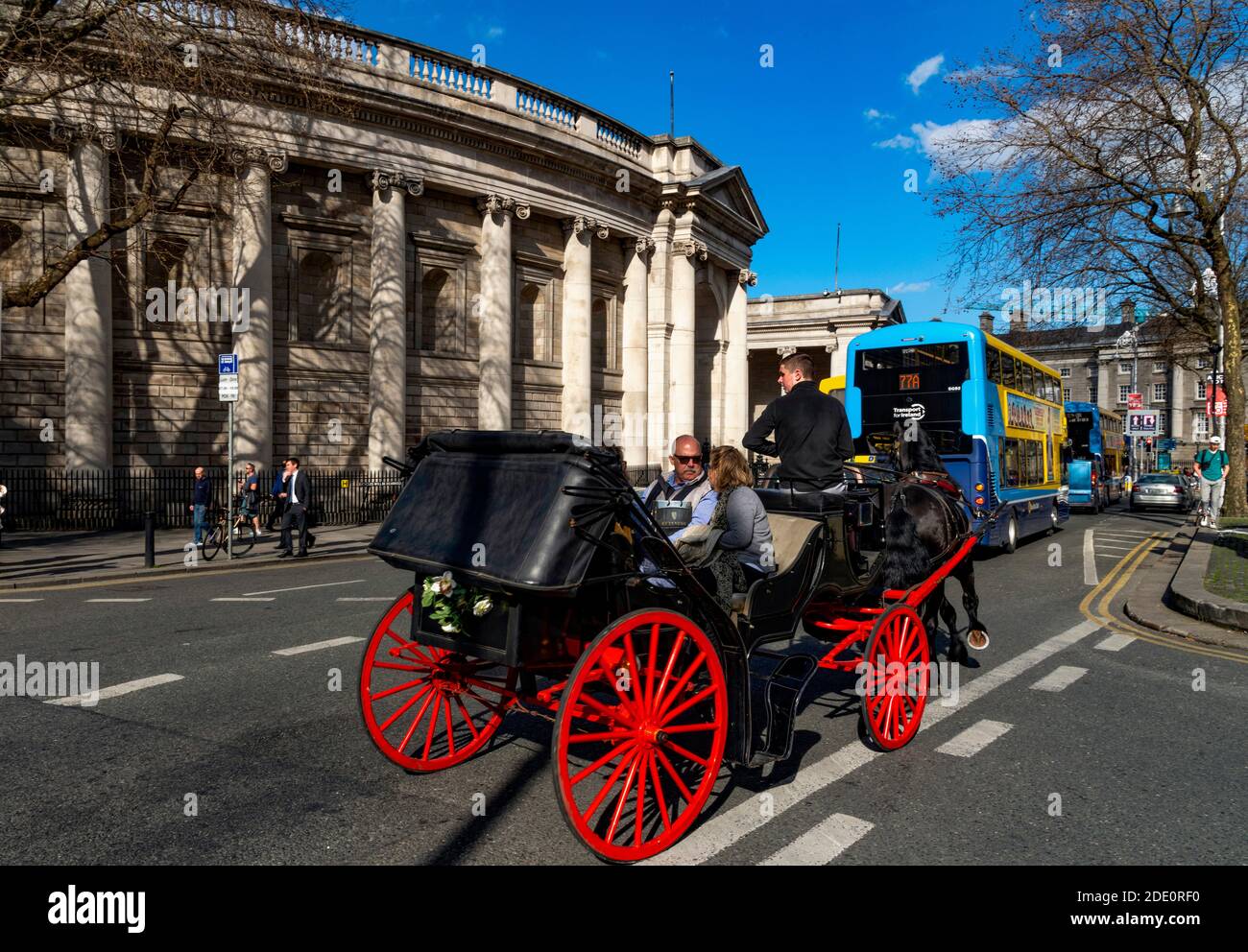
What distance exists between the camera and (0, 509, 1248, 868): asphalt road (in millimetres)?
3713

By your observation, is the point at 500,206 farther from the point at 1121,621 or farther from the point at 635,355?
the point at 1121,621

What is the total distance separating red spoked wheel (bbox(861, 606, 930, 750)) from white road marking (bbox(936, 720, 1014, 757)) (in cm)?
23

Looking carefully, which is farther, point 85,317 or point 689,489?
point 85,317

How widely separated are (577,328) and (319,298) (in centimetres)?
887

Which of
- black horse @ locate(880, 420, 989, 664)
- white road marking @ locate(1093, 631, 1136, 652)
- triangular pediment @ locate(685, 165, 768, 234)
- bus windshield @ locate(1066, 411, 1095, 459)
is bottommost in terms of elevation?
white road marking @ locate(1093, 631, 1136, 652)

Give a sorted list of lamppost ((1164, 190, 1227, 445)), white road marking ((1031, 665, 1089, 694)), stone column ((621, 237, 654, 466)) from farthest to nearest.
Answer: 1. stone column ((621, 237, 654, 466))
2. lamppost ((1164, 190, 1227, 445))
3. white road marking ((1031, 665, 1089, 694))

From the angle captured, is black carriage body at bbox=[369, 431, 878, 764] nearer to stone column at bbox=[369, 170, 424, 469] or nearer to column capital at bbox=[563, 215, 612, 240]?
stone column at bbox=[369, 170, 424, 469]

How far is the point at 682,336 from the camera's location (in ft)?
112

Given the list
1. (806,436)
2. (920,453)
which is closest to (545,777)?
(806,436)

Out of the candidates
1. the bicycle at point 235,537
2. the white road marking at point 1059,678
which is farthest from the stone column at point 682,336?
the white road marking at point 1059,678

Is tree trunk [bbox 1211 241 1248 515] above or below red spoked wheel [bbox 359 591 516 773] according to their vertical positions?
above

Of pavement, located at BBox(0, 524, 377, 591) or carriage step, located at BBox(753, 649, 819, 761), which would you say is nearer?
carriage step, located at BBox(753, 649, 819, 761)

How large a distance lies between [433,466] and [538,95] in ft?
92.2

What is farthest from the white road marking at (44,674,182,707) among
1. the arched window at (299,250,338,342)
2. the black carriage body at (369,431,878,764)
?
the arched window at (299,250,338,342)
